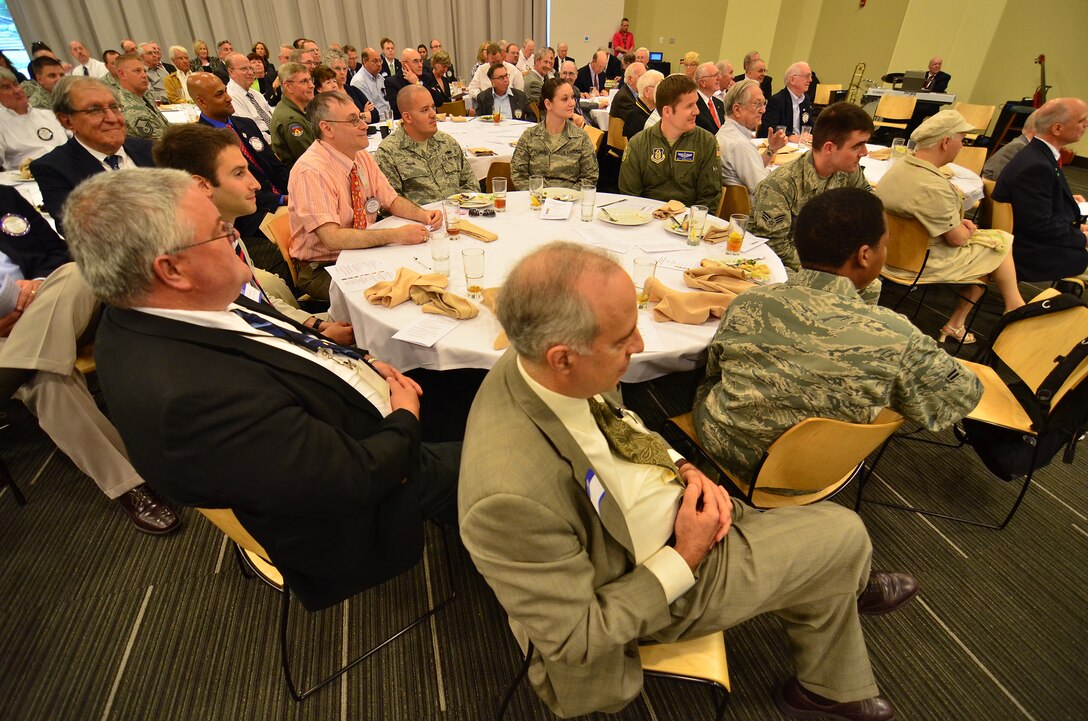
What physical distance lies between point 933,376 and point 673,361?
749 millimetres

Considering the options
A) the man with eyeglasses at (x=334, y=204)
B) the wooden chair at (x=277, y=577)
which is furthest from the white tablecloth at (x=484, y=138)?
the wooden chair at (x=277, y=577)

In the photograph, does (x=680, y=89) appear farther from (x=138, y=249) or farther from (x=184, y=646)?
(x=184, y=646)

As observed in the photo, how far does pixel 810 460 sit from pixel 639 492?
0.59m

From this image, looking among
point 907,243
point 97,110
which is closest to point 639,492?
point 907,243

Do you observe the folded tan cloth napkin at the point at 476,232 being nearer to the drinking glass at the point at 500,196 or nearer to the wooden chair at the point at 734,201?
the drinking glass at the point at 500,196

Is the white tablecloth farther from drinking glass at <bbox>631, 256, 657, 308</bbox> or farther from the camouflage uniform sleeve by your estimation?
the camouflage uniform sleeve

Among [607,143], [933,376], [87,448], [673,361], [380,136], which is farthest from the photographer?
[607,143]

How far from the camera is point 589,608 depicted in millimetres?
1004

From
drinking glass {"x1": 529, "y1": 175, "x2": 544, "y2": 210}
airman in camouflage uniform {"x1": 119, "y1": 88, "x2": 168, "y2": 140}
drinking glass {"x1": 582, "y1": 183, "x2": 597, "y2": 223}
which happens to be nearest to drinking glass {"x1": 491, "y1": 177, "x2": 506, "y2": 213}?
drinking glass {"x1": 529, "y1": 175, "x2": 544, "y2": 210}

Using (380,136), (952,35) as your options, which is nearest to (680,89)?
(380,136)

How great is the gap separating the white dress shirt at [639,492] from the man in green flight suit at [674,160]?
9.49ft

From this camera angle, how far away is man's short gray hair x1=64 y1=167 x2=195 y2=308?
1062 mm

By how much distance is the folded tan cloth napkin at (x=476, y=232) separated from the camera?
8.02ft

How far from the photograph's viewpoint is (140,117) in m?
4.78
